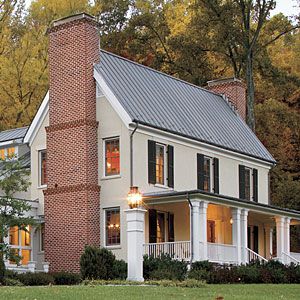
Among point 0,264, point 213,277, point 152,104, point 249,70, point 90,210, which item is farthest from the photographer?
point 249,70

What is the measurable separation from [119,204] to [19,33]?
2446 centimetres

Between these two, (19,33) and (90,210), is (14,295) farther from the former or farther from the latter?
(19,33)

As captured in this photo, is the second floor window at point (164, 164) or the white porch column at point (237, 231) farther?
the second floor window at point (164, 164)

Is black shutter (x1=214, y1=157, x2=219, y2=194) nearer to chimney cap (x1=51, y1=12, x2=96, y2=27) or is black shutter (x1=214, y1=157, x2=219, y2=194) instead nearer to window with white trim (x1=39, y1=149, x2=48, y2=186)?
window with white trim (x1=39, y1=149, x2=48, y2=186)

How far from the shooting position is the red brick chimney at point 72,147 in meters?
31.0

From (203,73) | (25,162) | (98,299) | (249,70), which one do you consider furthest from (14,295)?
(203,73)

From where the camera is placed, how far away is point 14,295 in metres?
16.5

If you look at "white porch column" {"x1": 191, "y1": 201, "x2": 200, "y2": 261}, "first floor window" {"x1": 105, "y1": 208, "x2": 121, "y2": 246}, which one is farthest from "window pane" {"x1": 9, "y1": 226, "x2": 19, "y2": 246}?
"white porch column" {"x1": 191, "y1": 201, "x2": 200, "y2": 261}

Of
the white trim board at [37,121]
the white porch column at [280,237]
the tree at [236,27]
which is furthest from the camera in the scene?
the tree at [236,27]

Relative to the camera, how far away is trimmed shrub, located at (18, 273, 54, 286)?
25562 millimetres

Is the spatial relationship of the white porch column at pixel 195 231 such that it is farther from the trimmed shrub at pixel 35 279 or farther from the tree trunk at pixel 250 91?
the tree trunk at pixel 250 91

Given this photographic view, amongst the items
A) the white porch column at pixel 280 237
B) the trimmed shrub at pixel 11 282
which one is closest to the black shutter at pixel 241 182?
the white porch column at pixel 280 237

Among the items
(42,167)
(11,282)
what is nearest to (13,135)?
(42,167)

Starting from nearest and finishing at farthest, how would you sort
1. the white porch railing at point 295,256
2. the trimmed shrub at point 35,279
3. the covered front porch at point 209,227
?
the trimmed shrub at point 35,279, the covered front porch at point 209,227, the white porch railing at point 295,256
